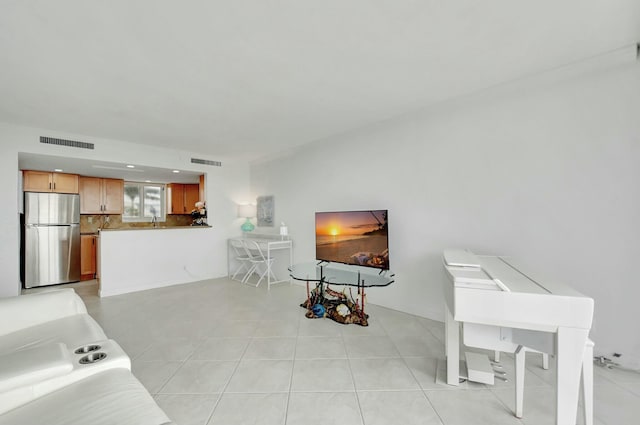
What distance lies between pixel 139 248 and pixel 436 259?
4525 millimetres

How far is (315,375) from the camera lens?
1998 mm

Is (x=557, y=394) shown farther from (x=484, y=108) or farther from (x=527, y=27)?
(x=484, y=108)

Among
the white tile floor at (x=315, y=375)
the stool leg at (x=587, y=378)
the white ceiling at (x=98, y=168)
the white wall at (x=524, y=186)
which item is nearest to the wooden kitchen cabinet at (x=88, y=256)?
the white ceiling at (x=98, y=168)

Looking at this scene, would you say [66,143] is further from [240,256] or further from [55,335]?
[55,335]

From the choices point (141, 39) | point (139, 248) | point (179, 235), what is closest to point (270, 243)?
point (179, 235)

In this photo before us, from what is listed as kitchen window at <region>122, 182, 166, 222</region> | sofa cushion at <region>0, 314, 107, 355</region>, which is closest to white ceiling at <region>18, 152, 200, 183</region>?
kitchen window at <region>122, 182, 166, 222</region>

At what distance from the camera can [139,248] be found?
4480 mm

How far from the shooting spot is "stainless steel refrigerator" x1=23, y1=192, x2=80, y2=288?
4.59 m

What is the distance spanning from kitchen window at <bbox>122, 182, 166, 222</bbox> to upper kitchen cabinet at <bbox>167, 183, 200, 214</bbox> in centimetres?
34

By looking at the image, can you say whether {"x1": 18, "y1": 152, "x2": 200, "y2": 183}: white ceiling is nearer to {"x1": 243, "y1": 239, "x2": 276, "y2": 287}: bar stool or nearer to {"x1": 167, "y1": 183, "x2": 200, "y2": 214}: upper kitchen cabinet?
{"x1": 167, "y1": 183, "x2": 200, "y2": 214}: upper kitchen cabinet

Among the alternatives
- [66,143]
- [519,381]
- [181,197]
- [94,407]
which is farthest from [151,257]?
[519,381]

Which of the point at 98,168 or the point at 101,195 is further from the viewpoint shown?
the point at 101,195

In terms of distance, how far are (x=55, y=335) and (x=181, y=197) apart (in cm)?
520

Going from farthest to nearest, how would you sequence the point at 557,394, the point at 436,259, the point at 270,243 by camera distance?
the point at 270,243, the point at 436,259, the point at 557,394
